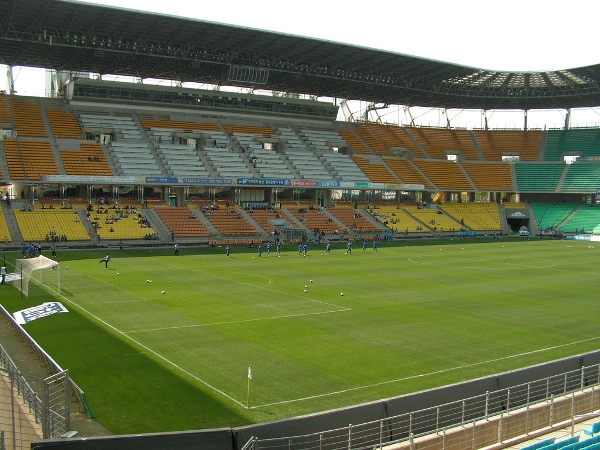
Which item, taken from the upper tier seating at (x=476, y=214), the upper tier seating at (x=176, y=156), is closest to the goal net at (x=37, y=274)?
the upper tier seating at (x=176, y=156)

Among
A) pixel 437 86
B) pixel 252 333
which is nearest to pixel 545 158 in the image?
pixel 437 86

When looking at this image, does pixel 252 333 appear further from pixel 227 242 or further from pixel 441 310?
pixel 227 242

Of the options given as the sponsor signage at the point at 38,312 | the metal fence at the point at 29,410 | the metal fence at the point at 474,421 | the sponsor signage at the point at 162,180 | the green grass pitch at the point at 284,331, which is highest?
the sponsor signage at the point at 162,180

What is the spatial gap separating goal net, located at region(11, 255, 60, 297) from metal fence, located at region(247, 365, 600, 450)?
22.7m

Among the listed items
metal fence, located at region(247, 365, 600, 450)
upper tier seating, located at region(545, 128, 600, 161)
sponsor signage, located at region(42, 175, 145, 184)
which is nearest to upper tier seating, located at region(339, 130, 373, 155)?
upper tier seating, located at region(545, 128, 600, 161)

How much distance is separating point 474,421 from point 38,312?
64.9ft

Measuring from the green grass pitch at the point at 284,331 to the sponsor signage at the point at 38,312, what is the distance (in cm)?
69

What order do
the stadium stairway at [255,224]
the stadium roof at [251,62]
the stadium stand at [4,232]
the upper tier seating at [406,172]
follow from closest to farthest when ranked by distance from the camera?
1. the stadium stand at [4,232]
2. the stadium roof at [251,62]
3. the stadium stairway at [255,224]
4. the upper tier seating at [406,172]

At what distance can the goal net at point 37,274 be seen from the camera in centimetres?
3037

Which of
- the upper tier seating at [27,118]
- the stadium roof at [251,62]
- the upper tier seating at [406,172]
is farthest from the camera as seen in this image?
the upper tier seating at [406,172]

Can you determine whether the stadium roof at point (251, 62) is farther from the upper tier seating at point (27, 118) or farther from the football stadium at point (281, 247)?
the upper tier seating at point (27, 118)

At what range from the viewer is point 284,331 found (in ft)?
78.7

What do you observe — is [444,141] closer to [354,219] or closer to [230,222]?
[354,219]

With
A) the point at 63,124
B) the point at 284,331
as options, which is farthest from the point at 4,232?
the point at 284,331
